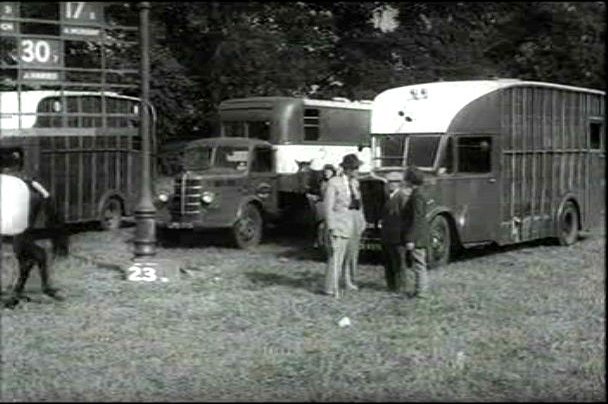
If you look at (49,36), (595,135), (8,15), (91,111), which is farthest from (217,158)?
(8,15)

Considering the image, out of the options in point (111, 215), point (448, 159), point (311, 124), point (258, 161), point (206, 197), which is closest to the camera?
point (448, 159)

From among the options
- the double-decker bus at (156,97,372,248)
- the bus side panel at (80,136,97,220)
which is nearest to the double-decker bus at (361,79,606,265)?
the double-decker bus at (156,97,372,248)

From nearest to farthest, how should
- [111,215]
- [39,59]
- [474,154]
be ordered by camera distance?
[39,59] < [474,154] < [111,215]

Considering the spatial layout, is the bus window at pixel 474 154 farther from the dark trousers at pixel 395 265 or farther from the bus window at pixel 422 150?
the dark trousers at pixel 395 265

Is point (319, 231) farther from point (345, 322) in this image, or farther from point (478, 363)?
point (478, 363)

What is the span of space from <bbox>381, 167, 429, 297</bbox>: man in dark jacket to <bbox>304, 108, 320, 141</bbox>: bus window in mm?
8500

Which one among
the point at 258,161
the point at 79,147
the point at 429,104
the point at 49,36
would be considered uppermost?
the point at 49,36

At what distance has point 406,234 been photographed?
11945mm

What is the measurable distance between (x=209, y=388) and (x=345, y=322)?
3.17 m

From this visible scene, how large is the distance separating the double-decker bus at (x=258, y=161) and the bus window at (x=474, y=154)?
1.67 meters

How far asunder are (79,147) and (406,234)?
9.21m

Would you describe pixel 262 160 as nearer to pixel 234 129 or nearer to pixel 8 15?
pixel 234 129

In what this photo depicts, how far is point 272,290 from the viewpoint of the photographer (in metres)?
12.7

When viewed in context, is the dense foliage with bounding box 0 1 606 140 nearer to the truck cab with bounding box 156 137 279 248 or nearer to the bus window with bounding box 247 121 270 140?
the bus window with bounding box 247 121 270 140
